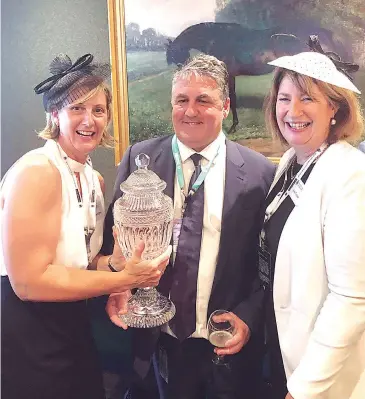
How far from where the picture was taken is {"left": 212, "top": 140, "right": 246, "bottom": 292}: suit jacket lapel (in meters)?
1.46

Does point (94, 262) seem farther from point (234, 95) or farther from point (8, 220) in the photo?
point (234, 95)

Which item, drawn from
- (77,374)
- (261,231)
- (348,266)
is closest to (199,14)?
(261,231)

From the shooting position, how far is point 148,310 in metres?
1.42

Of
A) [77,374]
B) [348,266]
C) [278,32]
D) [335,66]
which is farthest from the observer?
[278,32]

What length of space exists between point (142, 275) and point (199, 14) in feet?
3.91

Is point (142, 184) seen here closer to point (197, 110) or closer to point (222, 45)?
point (197, 110)

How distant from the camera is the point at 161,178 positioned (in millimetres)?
1514

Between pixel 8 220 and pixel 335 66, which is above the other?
pixel 335 66

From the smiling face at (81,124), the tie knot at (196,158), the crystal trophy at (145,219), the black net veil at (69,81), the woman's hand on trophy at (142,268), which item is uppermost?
the black net veil at (69,81)

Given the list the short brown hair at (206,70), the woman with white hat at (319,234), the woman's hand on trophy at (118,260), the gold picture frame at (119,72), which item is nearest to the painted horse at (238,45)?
the gold picture frame at (119,72)

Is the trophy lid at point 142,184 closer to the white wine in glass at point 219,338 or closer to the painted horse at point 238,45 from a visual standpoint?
the white wine in glass at point 219,338

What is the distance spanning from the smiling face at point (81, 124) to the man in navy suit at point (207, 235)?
217 mm

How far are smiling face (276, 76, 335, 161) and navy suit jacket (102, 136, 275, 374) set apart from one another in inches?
9.0

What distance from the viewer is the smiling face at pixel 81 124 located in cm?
135
